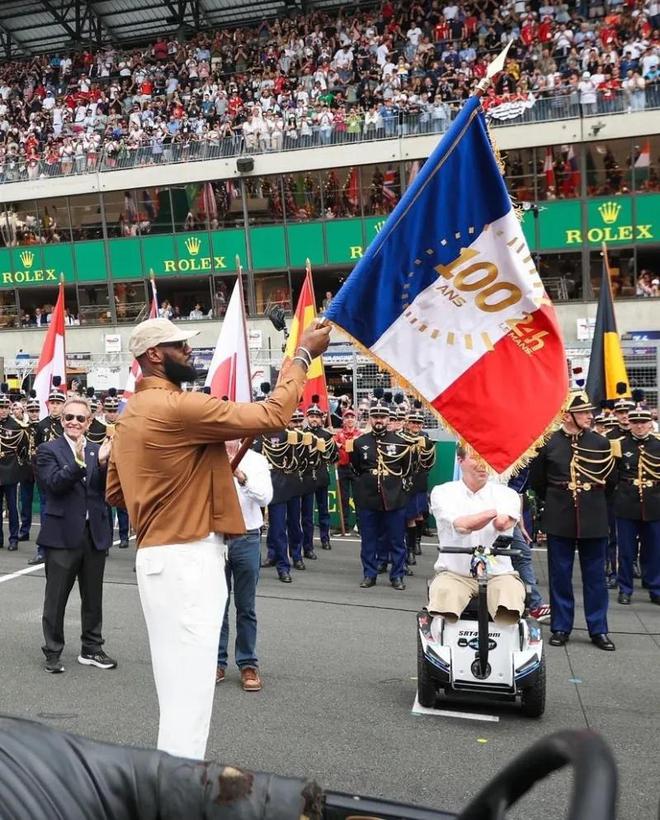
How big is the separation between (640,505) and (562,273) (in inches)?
778

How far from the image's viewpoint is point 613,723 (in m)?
5.23

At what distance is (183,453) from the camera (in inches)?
138

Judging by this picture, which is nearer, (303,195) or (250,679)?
(250,679)

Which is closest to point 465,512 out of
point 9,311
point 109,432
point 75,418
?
point 75,418

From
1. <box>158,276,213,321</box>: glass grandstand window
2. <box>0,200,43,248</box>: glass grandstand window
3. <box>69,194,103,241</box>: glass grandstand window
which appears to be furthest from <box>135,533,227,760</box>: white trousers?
<box>0,200,43,248</box>: glass grandstand window

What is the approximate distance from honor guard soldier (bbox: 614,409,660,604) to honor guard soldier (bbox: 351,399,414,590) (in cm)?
236

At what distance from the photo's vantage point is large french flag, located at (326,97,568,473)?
14.7 feet

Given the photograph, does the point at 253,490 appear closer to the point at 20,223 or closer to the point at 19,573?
the point at 19,573

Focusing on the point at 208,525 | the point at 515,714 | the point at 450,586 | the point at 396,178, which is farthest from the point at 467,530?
the point at 396,178

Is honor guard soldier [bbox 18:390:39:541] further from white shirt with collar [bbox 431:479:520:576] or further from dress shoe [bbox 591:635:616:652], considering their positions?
dress shoe [bbox 591:635:616:652]

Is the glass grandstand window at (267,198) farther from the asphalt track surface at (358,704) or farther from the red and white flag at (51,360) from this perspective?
the asphalt track surface at (358,704)

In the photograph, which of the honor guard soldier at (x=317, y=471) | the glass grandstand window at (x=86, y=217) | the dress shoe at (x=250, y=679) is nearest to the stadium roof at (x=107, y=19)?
the glass grandstand window at (x=86, y=217)

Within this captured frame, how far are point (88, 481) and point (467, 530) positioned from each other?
3.03 meters

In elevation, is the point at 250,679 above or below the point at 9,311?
below
